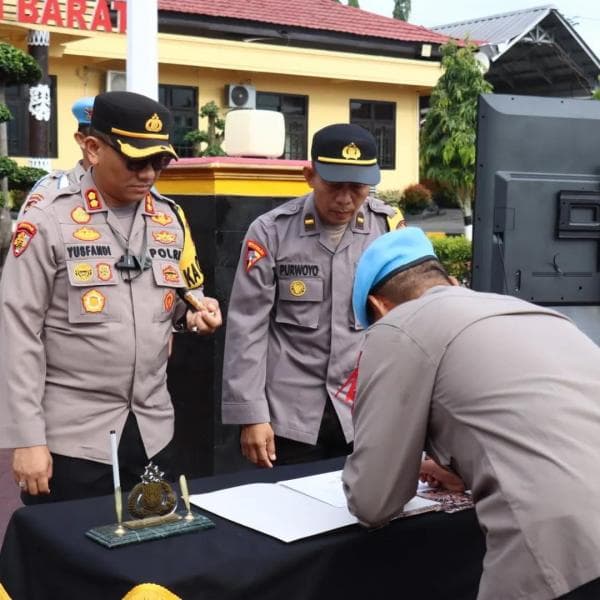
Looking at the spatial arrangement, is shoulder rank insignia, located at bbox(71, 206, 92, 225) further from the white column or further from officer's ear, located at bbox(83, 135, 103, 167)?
the white column

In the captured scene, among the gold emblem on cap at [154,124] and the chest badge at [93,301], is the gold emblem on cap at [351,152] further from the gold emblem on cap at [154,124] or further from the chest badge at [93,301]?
the chest badge at [93,301]

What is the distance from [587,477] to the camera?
1.77 m

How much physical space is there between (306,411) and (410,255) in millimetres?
1123

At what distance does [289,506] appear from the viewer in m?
2.28

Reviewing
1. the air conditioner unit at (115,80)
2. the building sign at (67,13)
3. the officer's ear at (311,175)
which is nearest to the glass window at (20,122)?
the air conditioner unit at (115,80)

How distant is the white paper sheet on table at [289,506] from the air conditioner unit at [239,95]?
17.9 m

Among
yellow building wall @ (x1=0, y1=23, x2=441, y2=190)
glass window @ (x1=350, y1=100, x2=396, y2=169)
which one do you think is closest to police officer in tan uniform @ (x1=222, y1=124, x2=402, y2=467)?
yellow building wall @ (x1=0, y1=23, x2=441, y2=190)

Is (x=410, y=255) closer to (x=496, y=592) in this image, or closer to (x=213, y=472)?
(x=496, y=592)

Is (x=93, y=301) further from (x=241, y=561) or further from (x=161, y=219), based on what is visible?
(x=241, y=561)

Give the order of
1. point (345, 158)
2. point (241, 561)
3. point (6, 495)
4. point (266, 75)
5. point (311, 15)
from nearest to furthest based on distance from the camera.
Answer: point (241, 561)
point (345, 158)
point (6, 495)
point (266, 75)
point (311, 15)

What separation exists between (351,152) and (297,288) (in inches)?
17.6

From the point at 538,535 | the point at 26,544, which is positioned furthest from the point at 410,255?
the point at 26,544

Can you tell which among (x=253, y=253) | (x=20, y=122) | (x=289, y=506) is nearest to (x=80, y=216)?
(x=253, y=253)

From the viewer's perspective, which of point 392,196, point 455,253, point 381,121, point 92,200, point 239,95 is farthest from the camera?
point 381,121
